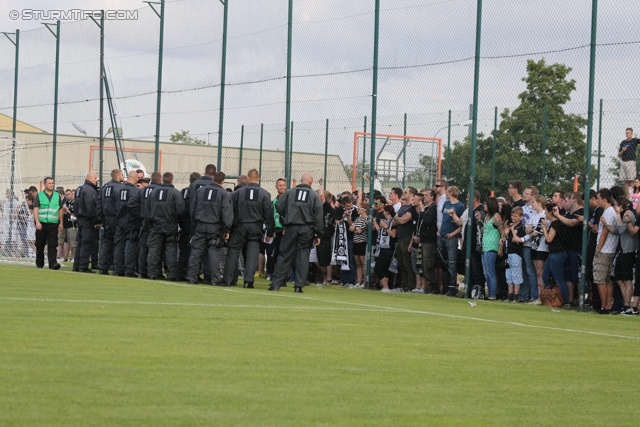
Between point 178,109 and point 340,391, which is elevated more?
point 178,109

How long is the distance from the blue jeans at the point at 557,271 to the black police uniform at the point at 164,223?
6.98 metres

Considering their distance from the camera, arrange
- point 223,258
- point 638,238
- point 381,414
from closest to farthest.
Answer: point 381,414 → point 638,238 → point 223,258

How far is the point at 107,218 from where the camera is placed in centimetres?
2095

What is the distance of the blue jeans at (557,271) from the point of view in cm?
1633

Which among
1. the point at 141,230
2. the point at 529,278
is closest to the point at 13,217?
the point at 141,230

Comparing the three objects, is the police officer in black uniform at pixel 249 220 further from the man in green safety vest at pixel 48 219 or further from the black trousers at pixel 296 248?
the man in green safety vest at pixel 48 219

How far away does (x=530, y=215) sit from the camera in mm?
17016

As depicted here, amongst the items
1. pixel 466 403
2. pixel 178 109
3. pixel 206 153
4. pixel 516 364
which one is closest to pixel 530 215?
pixel 516 364

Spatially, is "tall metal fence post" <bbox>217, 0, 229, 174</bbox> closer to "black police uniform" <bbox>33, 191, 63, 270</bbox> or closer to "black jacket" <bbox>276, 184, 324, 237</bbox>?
"black police uniform" <bbox>33, 191, 63, 270</bbox>

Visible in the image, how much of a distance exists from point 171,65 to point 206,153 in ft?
17.0

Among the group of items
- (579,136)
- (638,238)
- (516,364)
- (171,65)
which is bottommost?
(516,364)

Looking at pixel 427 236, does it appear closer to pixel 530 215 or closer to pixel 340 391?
pixel 530 215

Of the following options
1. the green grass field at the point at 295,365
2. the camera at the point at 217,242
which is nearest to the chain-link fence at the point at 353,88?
the camera at the point at 217,242

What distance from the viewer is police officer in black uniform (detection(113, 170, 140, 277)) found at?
66.5ft
